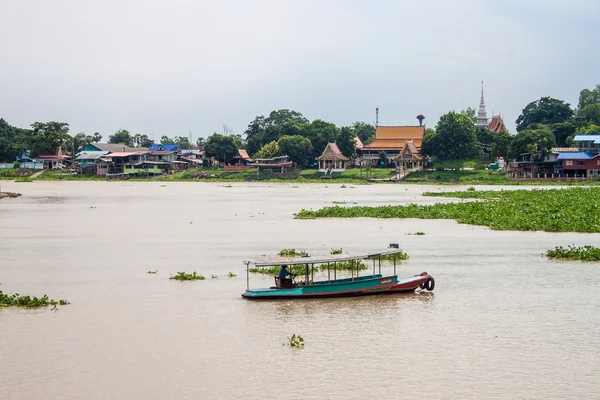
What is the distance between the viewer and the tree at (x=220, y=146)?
10206 cm

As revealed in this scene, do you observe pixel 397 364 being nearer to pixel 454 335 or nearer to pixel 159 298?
pixel 454 335

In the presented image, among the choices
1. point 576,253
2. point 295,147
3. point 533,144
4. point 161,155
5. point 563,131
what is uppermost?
point 563,131

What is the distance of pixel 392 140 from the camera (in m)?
103

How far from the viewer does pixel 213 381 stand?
1387 centimetres

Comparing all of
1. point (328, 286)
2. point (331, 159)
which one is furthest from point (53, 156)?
point (328, 286)

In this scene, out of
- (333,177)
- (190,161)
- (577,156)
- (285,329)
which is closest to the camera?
(285,329)

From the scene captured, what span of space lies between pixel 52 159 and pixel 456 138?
5777 cm

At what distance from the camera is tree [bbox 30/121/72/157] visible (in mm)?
106938

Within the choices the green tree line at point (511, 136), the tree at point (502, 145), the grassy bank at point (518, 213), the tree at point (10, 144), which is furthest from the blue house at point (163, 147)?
the grassy bank at point (518, 213)

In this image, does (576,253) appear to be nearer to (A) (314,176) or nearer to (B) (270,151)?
(A) (314,176)

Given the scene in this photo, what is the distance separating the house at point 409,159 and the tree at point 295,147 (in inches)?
498

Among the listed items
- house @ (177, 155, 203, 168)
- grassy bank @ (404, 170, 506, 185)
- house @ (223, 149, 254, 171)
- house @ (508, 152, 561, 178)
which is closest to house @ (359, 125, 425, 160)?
grassy bank @ (404, 170, 506, 185)

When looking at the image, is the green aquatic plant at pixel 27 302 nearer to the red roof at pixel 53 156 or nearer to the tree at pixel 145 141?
the red roof at pixel 53 156

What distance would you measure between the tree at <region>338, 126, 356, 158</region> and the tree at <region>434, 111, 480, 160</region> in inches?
536
